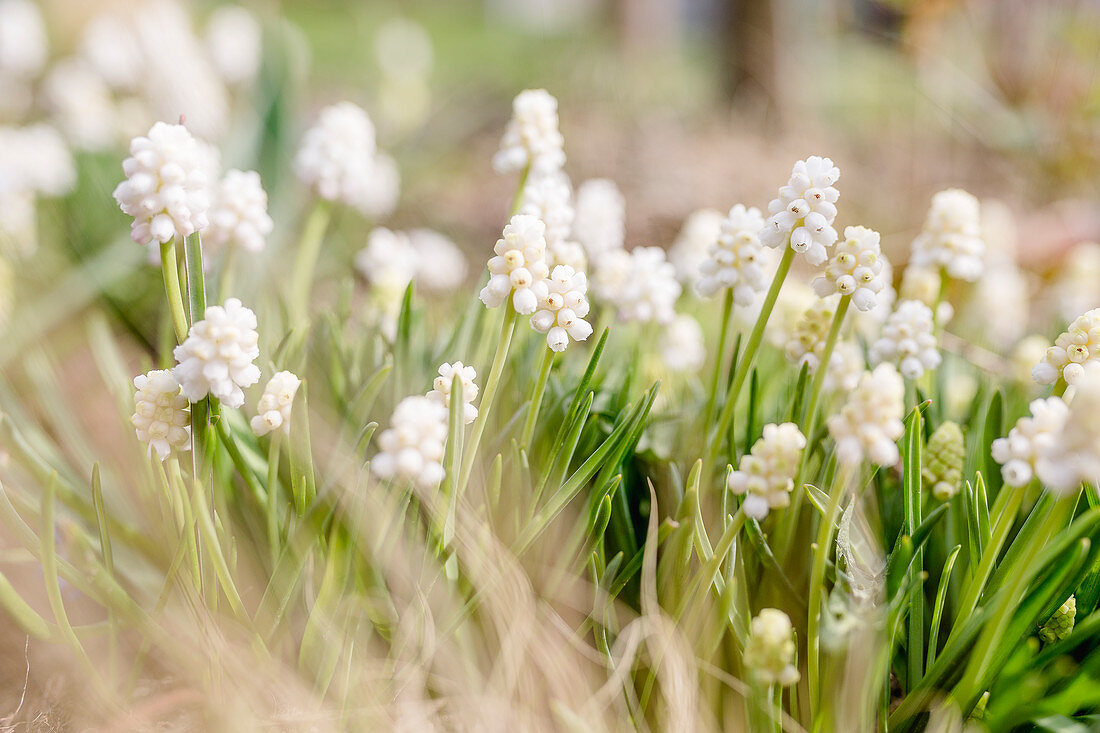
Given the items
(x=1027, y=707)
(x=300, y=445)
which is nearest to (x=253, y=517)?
(x=300, y=445)

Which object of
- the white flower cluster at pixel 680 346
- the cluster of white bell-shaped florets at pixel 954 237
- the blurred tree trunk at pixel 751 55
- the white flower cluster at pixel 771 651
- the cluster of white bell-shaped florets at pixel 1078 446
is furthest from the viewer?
the blurred tree trunk at pixel 751 55

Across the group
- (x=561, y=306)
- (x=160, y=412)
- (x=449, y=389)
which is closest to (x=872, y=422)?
(x=561, y=306)

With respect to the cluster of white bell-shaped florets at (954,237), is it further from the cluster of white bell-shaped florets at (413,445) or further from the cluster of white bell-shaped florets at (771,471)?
the cluster of white bell-shaped florets at (413,445)

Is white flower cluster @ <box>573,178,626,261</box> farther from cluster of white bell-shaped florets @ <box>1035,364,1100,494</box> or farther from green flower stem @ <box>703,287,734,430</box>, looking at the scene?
cluster of white bell-shaped florets @ <box>1035,364,1100,494</box>

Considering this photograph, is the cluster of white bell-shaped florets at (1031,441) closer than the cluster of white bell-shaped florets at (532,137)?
Yes

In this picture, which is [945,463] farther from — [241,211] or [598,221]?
[241,211]

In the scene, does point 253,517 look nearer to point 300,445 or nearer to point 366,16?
point 300,445

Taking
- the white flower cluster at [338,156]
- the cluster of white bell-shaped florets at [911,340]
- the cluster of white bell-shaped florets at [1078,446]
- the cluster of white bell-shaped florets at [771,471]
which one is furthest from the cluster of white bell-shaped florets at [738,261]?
the white flower cluster at [338,156]
